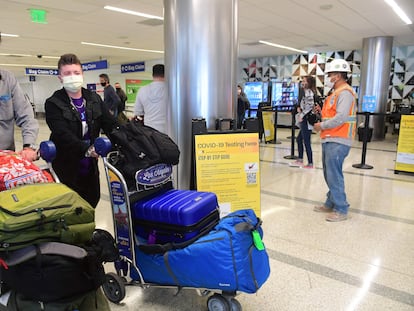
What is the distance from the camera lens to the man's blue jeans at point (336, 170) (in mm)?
3238

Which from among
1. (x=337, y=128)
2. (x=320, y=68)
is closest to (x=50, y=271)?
(x=337, y=128)

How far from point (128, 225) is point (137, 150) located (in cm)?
40

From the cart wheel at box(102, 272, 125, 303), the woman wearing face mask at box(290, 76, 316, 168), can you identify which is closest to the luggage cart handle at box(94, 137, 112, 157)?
the cart wheel at box(102, 272, 125, 303)

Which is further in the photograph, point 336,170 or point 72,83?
point 336,170

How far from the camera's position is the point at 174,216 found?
1723mm

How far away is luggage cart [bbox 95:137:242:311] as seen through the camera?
68.9 inches

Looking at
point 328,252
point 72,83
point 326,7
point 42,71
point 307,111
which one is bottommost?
point 328,252

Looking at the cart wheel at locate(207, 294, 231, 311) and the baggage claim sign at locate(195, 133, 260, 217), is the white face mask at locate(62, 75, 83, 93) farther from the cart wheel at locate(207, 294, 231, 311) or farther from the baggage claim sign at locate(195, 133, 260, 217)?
the cart wheel at locate(207, 294, 231, 311)

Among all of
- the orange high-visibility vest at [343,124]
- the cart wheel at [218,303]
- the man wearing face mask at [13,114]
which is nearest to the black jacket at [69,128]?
the man wearing face mask at [13,114]

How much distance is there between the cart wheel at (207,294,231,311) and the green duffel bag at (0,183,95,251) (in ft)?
2.55

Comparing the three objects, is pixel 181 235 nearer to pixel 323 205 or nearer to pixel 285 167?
pixel 323 205

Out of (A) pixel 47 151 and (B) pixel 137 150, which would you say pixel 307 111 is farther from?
(A) pixel 47 151

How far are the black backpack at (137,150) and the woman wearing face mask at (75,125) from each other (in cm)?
19

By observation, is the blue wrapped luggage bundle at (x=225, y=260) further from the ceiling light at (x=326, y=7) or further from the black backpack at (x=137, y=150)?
the ceiling light at (x=326, y=7)
